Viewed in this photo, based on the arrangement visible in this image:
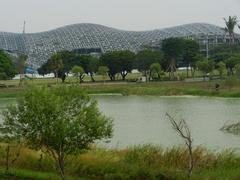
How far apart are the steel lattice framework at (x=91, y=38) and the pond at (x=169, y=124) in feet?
329

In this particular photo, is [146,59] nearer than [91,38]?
Yes

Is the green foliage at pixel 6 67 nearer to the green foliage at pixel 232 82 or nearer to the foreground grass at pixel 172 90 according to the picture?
the foreground grass at pixel 172 90

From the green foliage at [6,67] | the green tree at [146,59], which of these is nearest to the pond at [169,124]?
the green tree at [146,59]

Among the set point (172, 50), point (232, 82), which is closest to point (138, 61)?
point (172, 50)

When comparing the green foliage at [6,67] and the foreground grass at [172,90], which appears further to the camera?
the green foliage at [6,67]

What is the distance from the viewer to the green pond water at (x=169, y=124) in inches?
872

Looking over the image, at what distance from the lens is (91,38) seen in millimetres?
149375

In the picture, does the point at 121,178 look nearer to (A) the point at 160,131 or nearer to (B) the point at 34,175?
(B) the point at 34,175

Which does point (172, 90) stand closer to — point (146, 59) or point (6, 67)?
point (146, 59)

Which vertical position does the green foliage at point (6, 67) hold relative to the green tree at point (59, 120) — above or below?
above

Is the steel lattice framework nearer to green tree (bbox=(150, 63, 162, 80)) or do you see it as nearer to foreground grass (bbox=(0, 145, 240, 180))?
green tree (bbox=(150, 63, 162, 80))

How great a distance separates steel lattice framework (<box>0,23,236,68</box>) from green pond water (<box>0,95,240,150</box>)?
329 feet

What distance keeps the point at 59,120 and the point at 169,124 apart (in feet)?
57.0

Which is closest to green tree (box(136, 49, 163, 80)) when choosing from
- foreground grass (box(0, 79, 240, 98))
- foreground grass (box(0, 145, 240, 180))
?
foreground grass (box(0, 79, 240, 98))
